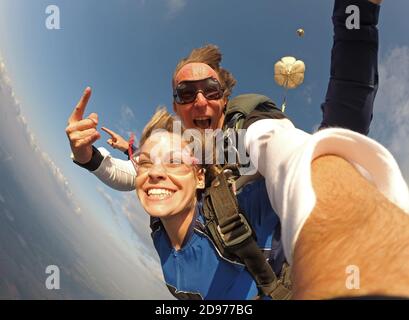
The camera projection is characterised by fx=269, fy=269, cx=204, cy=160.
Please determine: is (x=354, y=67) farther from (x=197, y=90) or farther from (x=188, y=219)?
(x=197, y=90)

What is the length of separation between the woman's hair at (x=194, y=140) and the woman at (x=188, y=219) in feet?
0.11

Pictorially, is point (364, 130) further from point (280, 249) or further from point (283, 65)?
point (283, 65)

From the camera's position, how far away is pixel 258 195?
1.61 metres

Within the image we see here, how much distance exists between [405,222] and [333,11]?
3.36 feet

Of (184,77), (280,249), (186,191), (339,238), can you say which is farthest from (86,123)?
(339,238)

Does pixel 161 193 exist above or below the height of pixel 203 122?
below

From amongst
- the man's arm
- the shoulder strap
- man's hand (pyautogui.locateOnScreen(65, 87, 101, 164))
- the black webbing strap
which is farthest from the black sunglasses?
the man's arm

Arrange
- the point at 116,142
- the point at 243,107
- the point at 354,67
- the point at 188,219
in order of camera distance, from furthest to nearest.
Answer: the point at 116,142, the point at 188,219, the point at 243,107, the point at 354,67

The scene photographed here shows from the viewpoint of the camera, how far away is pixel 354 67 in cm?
119

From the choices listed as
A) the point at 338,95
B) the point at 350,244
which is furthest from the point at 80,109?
the point at 350,244

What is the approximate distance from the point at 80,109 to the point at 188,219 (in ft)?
3.58

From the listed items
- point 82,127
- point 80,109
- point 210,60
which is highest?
point 210,60

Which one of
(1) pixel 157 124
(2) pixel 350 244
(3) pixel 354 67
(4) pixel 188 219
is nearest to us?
(2) pixel 350 244

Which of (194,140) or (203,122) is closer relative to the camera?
(194,140)
